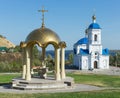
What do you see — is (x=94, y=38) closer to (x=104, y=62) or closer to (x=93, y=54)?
(x=93, y=54)

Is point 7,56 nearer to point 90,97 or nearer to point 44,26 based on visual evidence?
point 44,26

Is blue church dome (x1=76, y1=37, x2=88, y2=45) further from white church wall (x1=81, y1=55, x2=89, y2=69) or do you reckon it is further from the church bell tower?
white church wall (x1=81, y1=55, x2=89, y2=69)

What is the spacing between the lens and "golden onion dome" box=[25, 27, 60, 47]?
19391 millimetres

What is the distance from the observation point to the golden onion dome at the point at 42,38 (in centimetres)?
1939

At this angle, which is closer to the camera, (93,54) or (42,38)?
(42,38)

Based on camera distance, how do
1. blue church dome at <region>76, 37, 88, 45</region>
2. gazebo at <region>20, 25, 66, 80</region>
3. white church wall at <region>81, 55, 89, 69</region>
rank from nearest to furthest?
gazebo at <region>20, 25, 66, 80</region> < white church wall at <region>81, 55, 89, 69</region> < blue church dome at <region>76, 37, 88, 45</region>

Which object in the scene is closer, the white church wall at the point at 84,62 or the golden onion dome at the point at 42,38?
the golden onion dome at the point at 42,38

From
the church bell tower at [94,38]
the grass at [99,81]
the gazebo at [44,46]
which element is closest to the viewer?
the gazebo at [44,46]

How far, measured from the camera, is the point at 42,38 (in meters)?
19.4

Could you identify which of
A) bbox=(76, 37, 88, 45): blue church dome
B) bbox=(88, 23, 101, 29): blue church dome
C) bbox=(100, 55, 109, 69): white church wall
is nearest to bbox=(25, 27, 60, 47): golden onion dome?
bbox=(88, 23, 101, 29): blue church dome

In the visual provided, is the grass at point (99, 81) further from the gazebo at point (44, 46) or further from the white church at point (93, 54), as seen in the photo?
the white church at point (93, 54)

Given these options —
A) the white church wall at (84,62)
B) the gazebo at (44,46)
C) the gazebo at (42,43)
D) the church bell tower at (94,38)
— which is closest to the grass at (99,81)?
the gazebo at (44,46)

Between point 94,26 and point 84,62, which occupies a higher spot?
point 94,26

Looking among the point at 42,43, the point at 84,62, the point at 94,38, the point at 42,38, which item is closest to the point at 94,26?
the point at 94,38
